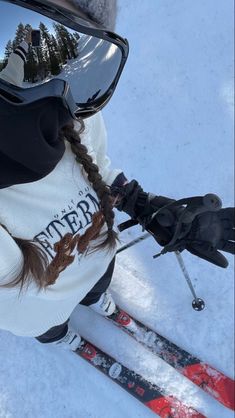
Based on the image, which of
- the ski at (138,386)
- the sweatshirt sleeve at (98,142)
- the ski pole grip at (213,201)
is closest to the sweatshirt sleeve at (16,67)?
the sweatshirt sleeve at (98,142)

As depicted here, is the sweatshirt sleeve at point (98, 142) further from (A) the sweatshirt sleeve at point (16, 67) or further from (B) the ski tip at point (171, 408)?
(B) the ski tip at point (171, 408)

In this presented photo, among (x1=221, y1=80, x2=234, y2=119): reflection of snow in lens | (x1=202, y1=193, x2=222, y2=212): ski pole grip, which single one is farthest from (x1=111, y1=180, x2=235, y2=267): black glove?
(x1=221, y1=80, x2=234, y2=119): reflection of snow in lens

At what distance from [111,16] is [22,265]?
0.49 m

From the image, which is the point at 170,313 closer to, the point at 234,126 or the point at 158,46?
→ the point at 234,126

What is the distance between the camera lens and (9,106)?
0.64 metres

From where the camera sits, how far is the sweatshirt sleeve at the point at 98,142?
3.29 ft

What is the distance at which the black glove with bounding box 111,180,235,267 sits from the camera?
3.94 ft

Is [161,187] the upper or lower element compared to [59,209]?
lower

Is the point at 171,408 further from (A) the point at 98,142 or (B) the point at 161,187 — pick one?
(A) the point at 98,142

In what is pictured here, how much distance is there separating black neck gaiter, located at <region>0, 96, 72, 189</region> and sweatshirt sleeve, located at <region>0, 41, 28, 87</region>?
1.7 inches

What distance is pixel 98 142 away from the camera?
1.11 meters

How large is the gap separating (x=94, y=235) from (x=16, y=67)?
484 millimetres

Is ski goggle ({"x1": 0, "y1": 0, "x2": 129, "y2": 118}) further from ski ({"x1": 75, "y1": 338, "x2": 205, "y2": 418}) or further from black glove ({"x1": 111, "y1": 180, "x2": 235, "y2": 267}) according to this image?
Answer: ski ({"x1": 75, "y1": 338, "x2": 205, "y2": 418})

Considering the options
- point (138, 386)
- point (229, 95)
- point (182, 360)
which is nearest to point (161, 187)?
point (229, 95)
